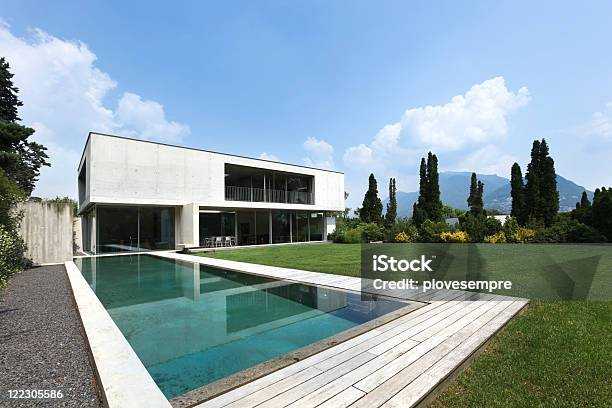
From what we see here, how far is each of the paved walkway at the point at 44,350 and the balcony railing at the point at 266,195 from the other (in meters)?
13.7

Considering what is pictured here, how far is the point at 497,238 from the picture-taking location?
1677 cm

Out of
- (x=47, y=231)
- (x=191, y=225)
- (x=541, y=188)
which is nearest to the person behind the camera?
(x=47, y=231)

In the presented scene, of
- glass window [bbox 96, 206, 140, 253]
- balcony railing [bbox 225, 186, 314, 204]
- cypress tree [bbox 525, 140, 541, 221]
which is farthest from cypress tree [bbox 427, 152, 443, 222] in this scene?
glass window [bbox 96, 206, 140, 253]

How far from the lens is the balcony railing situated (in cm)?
1970

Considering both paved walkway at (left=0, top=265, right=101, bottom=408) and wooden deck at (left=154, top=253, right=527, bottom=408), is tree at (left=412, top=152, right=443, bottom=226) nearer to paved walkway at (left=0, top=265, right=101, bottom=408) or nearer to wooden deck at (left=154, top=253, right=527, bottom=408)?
wooden deck at (left=154, top=253, right=527, bottom=408)

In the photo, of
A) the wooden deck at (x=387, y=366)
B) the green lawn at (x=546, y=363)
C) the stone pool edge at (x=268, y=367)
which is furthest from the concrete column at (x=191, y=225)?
the green lawn at (x=546, y=363)

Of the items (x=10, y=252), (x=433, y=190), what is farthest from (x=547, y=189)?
(x=10, y=252)

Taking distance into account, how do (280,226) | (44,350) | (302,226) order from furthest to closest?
(302,226)
(280,226)
(44,350)

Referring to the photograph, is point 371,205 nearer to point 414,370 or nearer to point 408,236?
point 408,236

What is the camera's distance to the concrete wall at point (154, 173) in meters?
14.4

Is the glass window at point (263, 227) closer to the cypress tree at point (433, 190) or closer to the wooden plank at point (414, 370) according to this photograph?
the cypress tree at point (433, 190)

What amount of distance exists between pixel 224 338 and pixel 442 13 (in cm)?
1133

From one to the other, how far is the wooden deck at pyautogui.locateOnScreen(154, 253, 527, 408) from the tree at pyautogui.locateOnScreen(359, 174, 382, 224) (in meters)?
24.2

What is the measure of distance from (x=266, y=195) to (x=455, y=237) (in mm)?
12341
